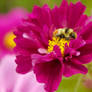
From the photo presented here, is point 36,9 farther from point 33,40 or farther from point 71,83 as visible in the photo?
point 71,83

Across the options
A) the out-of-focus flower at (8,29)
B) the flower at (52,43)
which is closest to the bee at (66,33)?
the flower at (52,43)

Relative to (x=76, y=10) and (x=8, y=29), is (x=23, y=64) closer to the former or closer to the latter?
(x=76, y=10)

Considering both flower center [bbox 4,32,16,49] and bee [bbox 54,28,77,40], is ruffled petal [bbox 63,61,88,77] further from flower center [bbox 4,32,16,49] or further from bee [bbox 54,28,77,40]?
flower center [bbox 4,32,16,49]

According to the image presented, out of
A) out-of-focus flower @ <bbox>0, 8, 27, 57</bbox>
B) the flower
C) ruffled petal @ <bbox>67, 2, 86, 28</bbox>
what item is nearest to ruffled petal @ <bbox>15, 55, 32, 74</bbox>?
the flower

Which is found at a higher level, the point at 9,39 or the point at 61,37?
the point at 61,37

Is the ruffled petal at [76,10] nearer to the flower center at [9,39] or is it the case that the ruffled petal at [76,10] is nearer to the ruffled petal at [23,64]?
the ruffled petal at [23,64]

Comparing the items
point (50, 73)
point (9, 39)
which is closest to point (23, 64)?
point (50, 73)
